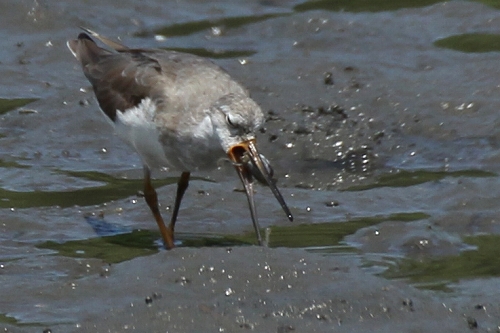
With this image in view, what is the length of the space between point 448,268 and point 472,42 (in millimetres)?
5364

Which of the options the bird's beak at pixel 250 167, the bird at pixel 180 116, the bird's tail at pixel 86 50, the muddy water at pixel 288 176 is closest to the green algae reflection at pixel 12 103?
the muddy water at pixel 288 176

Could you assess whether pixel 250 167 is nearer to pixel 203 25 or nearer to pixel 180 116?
pixel 180 116

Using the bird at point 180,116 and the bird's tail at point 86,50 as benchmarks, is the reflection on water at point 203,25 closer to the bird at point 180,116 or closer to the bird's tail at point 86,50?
the bird's tail at point 86,50

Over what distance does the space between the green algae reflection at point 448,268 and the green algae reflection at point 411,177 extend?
63.8 inches

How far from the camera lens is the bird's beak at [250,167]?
8531mm

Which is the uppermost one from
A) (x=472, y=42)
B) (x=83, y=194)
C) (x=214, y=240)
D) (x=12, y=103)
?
(x=12, y=103)

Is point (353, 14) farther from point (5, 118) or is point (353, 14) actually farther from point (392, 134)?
point (5, 118)

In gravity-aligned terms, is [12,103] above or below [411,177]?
above

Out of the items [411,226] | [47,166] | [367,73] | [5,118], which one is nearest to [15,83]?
[5,118]

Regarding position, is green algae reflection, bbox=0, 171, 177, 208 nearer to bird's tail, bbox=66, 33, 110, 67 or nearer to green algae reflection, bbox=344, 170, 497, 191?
bird's tail, bbox=66, 33, 110, 67

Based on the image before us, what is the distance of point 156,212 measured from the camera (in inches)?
373

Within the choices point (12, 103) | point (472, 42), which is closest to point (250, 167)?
point (12, 103)

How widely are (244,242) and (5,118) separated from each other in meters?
3.80

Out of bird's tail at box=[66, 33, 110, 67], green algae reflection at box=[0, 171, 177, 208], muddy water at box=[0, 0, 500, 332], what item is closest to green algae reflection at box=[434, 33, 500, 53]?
muddy water at box=[0, 0, 500, 332]
